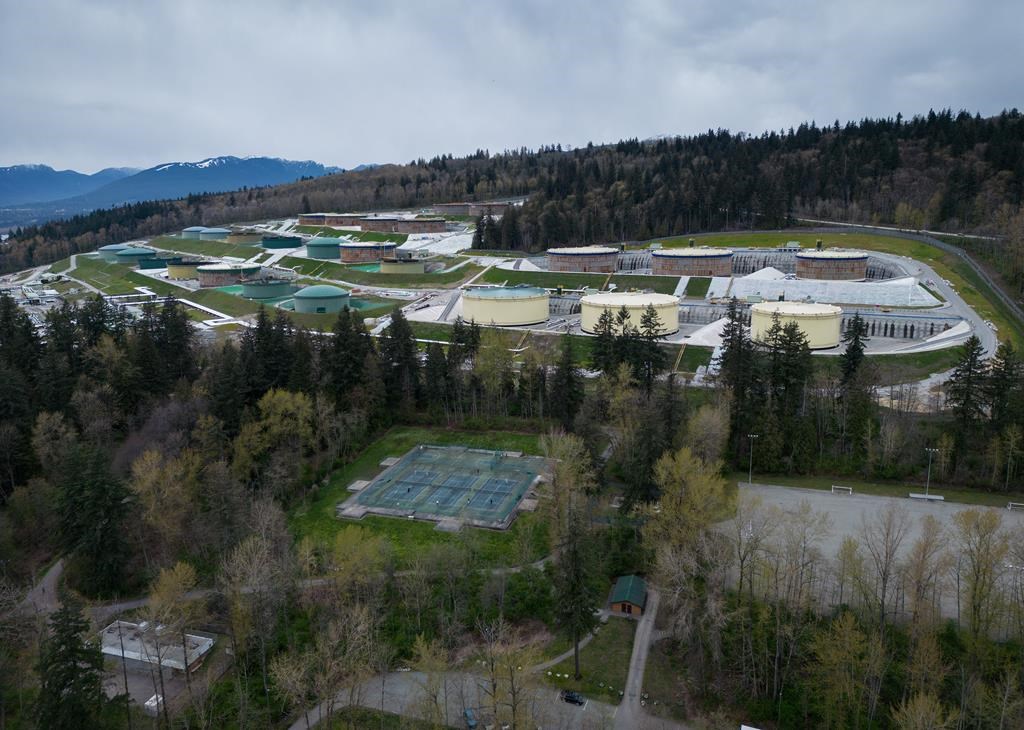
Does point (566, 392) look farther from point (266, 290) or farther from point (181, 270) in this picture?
point (181, 270)

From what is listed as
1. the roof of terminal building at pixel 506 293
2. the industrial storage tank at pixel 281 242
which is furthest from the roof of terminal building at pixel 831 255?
the industrial storage tank at pixel 281 242

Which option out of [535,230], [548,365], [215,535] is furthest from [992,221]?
[215,535]

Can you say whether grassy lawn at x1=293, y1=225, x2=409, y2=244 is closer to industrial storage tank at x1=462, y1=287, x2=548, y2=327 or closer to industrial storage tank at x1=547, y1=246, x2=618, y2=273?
industrial storage tank at x1=547, y1=246, x2=618, y2=273

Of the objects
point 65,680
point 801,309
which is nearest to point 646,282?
point 801,309

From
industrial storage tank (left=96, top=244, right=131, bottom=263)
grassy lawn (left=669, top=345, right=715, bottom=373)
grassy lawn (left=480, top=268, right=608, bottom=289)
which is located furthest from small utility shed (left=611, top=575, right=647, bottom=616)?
industrial storage tank (left=96, top=244, right=131, bottom=263)

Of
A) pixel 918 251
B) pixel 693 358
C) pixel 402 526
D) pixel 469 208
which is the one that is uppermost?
pixel 469 208
